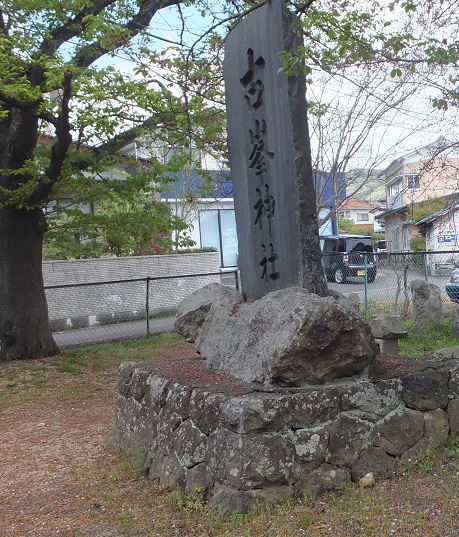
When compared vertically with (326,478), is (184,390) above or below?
above

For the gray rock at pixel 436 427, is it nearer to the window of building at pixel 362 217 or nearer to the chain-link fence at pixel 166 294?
the chain-link fence at pixel 166 294

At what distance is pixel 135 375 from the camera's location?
5.29 m

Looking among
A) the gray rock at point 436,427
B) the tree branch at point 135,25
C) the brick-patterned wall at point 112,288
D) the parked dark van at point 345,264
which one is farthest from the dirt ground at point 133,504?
the brick-patterned wall at point 112,288

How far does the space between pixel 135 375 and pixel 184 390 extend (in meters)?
0.99

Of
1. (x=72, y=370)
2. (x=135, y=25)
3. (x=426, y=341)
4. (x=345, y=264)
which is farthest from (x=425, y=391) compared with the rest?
(x=345, y=264)

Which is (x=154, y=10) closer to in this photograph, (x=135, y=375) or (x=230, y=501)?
(x=135, y=375)

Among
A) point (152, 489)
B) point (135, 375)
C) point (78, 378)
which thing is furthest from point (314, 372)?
point (78, 378)

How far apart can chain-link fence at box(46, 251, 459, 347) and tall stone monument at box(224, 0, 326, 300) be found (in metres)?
7.14

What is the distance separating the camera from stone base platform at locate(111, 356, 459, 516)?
3.72 m

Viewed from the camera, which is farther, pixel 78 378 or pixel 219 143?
pixel 219 143

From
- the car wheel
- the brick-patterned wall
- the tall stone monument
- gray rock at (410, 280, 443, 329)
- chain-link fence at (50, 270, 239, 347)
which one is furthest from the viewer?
the car wheel

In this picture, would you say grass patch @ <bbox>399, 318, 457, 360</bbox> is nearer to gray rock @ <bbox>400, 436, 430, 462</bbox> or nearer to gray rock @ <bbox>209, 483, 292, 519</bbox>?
gray rock @ <bbox>400, 436, 430, 462</bbox>

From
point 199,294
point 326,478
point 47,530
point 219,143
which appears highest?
point 219,143

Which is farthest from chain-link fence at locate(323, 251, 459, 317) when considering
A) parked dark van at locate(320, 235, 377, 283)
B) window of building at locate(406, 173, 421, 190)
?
window of building at locate(406, 173, 421, 190)
